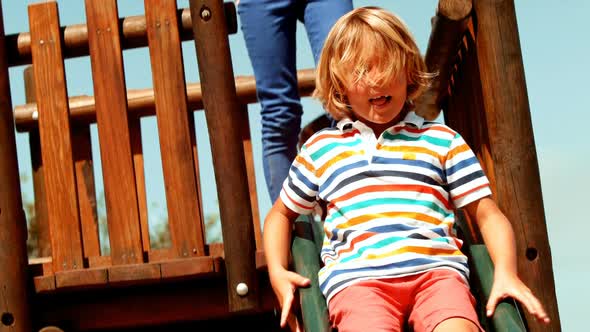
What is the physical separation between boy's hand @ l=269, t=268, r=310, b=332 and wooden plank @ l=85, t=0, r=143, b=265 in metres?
1.26

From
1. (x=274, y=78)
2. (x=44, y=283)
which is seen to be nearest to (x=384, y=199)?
(x=274, y=78)

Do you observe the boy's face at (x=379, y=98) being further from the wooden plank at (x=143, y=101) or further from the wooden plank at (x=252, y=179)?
the wooden plank at (x=143, y=101)

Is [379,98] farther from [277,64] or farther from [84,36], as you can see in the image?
[84,36]

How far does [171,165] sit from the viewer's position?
4.49 m

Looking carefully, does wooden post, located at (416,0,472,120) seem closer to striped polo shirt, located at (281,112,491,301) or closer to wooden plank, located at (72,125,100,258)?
striped polo shirt, located at (281,112,491,301)

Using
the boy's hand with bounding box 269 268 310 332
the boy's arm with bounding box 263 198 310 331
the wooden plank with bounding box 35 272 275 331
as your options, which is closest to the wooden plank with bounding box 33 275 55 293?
the wooden plank with bounding box 35 272 275 331

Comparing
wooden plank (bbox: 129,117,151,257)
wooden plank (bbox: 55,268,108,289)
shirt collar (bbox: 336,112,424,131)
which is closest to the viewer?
shirt collar (bbox: 336,112,424,131)

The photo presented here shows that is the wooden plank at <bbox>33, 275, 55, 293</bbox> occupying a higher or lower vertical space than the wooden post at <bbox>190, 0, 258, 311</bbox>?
lower

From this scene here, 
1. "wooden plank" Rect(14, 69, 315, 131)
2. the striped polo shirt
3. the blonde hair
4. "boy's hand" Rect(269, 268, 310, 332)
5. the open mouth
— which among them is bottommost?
"boy's hand" Rect(269, 268, 310, 332)

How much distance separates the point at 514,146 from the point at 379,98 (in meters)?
0.68

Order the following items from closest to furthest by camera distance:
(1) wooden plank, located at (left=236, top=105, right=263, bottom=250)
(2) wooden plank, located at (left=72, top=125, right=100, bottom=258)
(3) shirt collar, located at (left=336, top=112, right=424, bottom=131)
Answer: (3) shirt collar, located at (left=336, top=112, right=424, bottom=131), (1) wooden plank, located at (left=236, top=105, right=263, bottom=250), (2) wooden plank, located at (left=72, top=125, right=100, bottom=258)

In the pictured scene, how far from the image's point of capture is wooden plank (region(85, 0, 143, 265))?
14.9 feet

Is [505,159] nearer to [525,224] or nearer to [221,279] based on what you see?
[525,224]

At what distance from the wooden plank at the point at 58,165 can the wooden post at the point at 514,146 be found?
1889mm
